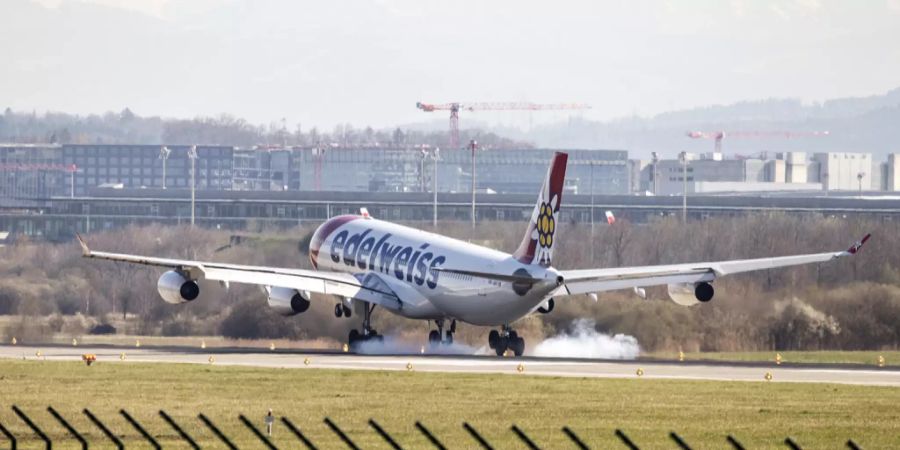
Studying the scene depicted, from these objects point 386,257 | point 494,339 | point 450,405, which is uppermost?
point 386,257

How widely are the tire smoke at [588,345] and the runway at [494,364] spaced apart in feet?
18.8

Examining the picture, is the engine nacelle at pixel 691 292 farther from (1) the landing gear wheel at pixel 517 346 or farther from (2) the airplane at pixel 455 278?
(1) the landing gear wheel at pixel 517 346

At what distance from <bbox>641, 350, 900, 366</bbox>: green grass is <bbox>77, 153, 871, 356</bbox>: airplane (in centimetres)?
312

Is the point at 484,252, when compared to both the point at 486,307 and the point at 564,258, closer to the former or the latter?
the point at 486,307

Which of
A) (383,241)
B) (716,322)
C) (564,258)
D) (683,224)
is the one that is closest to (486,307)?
(383,241)

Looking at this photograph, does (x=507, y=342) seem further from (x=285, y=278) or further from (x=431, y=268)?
(x=285, y=278)


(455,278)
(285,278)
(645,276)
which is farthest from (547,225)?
(285,278)

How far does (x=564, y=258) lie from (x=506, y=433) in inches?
3036

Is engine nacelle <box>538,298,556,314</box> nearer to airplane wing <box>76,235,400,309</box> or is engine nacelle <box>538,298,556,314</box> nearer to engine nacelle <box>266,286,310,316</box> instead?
airplane wing <box>76,235,400,309</box>

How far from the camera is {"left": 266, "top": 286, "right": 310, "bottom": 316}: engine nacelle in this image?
268 feet

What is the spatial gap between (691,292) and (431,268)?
1065 centimetres

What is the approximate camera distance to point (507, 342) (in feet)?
263

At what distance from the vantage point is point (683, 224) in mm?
150750

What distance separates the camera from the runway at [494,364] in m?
65.0
